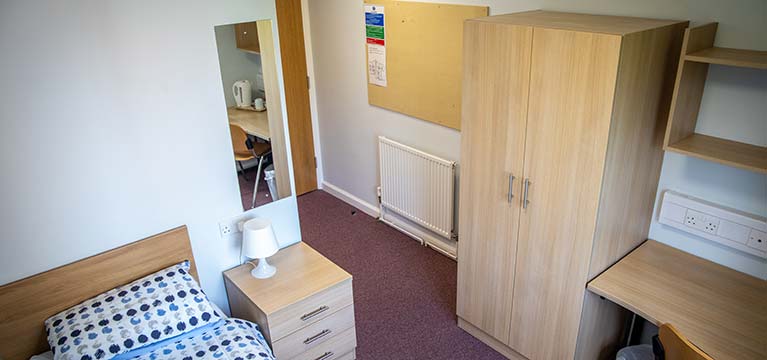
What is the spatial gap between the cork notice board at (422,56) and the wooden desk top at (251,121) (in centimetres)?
128

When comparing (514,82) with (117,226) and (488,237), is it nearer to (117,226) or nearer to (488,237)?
(488,237)

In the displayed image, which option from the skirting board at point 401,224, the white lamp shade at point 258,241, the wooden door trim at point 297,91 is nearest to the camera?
the white lamp shade at point 258,241

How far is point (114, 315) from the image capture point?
230cm

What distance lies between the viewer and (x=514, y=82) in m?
2.45

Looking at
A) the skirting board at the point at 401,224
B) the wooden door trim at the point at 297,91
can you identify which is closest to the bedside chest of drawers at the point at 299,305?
the skirting board at the point at 401,224

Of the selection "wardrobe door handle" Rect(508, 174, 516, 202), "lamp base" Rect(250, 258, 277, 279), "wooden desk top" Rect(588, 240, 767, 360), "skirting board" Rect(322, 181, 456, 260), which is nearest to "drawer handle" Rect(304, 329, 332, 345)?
"lamp base" Rect(250, 258, 277, 279)

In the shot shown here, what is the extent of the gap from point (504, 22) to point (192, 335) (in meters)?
2.00

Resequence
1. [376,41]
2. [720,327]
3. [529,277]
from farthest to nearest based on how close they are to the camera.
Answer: [376,41] → [529,277] → [720,327]

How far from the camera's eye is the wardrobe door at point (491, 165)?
246 cm

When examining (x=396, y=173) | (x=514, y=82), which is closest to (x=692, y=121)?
(x=514, y=82)

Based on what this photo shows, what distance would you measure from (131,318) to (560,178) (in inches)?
77.6

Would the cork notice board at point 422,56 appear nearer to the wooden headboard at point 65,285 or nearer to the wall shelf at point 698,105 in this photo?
the wall shelf at point 698,105

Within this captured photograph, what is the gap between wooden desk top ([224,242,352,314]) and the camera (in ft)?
8.54

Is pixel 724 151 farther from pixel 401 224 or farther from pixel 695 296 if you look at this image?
pixel 401 224
